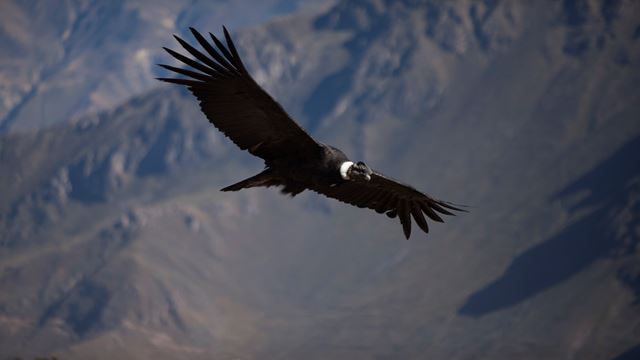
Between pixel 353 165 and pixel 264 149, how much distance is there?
9.04ft

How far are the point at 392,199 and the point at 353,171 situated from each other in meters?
5.18

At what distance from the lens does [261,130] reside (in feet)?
117

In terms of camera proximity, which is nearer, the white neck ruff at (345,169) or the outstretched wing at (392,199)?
the white neck ruff at (345,169)

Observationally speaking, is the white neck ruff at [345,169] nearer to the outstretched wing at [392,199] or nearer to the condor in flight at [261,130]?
the condor in flight at [261,130]

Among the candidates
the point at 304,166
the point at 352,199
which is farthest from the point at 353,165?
the point at 352,199

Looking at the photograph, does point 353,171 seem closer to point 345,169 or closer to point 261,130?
point 345,169

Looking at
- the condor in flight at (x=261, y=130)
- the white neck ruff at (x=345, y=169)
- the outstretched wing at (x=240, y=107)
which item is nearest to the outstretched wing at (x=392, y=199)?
the condor in flight at (x=261, y=130)

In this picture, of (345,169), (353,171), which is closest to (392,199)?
(353,171)

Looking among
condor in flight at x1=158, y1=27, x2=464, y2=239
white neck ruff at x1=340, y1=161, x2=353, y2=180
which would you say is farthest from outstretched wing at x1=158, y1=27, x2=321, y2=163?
white neck ruff at x1=340, y1=161, x2=353, y2=180

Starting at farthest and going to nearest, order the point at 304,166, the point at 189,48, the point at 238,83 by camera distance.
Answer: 1. the point at 304,166
2. the point at 238,83
3. the point at 189,48

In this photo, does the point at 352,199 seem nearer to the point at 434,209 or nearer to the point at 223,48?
the point at 434,209

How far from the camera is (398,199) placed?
41.0 meters

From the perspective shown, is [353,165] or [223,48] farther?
[353,165]

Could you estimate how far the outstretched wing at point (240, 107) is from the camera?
3397 cm
